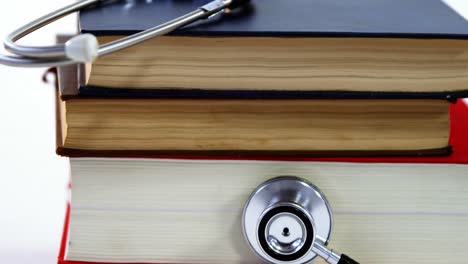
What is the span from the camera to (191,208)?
65 cm

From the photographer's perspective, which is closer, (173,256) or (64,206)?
(173,256)

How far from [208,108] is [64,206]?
0.33m

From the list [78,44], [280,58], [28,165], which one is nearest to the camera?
[78,44]

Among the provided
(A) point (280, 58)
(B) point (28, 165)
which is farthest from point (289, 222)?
(B) point (28, 165)

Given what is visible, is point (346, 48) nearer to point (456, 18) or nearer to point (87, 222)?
point (456, 18)

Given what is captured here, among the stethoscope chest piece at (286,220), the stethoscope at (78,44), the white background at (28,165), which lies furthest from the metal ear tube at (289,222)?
the white background at (28,165)

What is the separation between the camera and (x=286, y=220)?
0.62m

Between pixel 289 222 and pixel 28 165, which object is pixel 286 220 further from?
pixel 28 165

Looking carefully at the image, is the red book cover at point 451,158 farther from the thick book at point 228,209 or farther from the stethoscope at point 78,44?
the stethoscope at point 78,44

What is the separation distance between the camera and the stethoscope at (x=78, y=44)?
0.47 metres

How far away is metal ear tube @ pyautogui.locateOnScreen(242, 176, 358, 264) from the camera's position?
62cm

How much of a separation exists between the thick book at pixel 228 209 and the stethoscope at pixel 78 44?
0.11 meters

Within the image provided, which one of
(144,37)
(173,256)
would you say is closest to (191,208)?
(173,256)

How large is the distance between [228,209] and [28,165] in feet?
1.26
